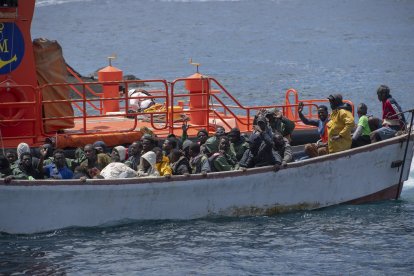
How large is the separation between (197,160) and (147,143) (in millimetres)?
963

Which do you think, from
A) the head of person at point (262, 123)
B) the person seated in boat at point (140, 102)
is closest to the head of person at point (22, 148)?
the head of person at point (262, 123)

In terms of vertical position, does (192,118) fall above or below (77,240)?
above

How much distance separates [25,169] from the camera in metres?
17.8

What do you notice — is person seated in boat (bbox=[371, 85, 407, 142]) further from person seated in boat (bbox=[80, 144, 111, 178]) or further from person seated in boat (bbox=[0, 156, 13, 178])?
person seated in boat (bbox=[0, 156, 13, 178])

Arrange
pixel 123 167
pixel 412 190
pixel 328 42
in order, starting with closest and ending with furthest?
1. pixel 123 167
2. pixel 412 190
3. pixel 328 42

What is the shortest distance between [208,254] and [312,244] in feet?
6.26

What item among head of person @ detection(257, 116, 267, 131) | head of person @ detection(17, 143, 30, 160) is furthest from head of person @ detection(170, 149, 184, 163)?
head of person @ detection(17, 143, 30, 160)

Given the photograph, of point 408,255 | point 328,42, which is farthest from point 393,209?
point 328,42

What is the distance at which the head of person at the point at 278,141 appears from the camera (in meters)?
19.0

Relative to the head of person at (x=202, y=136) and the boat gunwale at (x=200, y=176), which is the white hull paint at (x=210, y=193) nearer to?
the boat gunwale at (x=200, y=176)

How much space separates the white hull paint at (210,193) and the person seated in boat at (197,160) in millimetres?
271

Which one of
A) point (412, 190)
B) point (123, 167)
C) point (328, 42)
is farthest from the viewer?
point (328, 42)

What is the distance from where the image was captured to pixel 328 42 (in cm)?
7225

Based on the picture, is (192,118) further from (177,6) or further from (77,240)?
(177,6)
